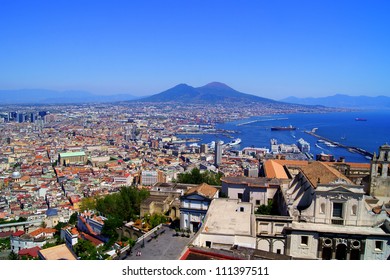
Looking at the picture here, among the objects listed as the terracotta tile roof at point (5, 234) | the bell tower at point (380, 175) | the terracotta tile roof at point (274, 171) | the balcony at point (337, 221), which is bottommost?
the terracotta tile roof at point (5, 234)

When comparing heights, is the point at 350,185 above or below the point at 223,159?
above

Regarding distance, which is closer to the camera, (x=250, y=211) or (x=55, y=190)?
(x=250, y=211)

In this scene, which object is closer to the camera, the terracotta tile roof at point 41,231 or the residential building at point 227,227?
the residential building at point 227,227

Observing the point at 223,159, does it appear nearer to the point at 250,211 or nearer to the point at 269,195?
the point at 269,195

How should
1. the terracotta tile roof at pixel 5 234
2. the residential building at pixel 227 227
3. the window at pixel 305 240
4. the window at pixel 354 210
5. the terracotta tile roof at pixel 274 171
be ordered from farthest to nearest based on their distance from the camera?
the terracotta tile roof at pixel 5 234
the terracotta tile roof at pixel 274 171
the window at pixel 354 210
the window at pixel 305 240
the residential building at pixel 227 227

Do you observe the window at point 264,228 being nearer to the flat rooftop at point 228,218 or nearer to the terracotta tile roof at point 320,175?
the flat rooftop at point 228,218

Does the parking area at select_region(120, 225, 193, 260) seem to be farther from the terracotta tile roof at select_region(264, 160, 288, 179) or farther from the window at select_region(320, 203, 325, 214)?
the terracotta tile roof at select_region(264, 160, 288, 179)

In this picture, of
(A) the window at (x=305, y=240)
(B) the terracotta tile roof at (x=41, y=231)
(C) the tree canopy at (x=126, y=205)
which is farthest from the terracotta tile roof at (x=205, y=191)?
(B) the terracotta tile roof at (x=41, y=231)
